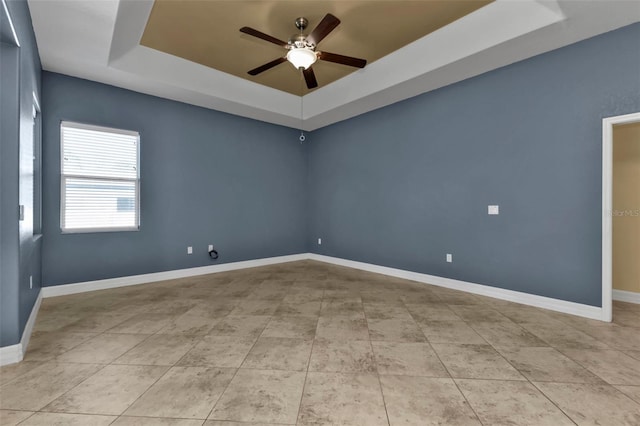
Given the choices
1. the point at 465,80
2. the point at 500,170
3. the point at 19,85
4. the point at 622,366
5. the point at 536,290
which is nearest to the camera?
the point at 622,366

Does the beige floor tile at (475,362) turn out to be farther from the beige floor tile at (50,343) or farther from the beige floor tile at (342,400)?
the beige floor tile at (50,343)

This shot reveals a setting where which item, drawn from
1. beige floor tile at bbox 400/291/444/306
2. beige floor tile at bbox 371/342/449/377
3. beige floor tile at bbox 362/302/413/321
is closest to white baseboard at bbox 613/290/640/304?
beige floor tile at bbox 400/291/444/306

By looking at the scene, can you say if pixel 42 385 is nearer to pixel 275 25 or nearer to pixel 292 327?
pixel 292 327

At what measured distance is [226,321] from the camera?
292 cm

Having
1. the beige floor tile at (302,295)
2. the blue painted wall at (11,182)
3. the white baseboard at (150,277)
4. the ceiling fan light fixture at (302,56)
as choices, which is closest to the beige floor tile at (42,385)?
the blue painted wall at (11,182)

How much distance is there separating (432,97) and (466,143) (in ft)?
3.12

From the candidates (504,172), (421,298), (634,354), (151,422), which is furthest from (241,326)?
(504,172)

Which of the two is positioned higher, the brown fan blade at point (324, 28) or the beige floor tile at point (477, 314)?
the brown fan blade at point (324, 28)

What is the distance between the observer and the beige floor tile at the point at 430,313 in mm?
2982

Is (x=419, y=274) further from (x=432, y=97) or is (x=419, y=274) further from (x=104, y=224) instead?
(x=104, y=224)

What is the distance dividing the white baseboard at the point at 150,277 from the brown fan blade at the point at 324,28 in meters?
4.01

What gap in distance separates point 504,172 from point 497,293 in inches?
62.0

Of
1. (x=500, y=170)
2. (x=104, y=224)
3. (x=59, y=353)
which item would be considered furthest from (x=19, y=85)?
(x=500, y=170)

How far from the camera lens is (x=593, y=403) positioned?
1.68 m
